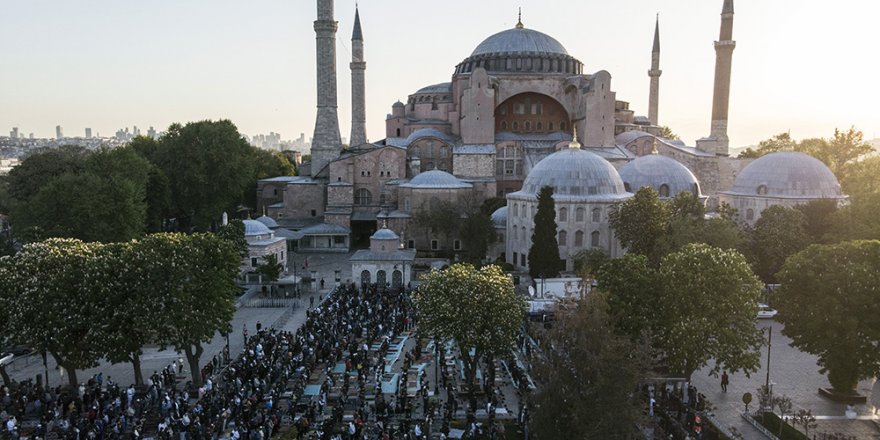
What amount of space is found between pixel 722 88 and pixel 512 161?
1987cm

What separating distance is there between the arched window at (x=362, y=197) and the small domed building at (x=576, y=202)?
1559 centimetres

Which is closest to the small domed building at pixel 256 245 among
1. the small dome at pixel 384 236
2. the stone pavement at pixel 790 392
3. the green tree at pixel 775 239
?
the small dome at pixel 384 236

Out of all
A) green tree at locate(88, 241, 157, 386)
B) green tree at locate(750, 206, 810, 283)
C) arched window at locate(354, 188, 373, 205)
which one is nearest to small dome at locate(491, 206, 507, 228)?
arched window at locate(354, 188, 373, 205)

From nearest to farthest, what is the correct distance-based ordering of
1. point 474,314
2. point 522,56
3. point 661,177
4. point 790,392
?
point 474,314 → point 790,392 → point 661,177 → point 522,56

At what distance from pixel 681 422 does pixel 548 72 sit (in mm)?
44931

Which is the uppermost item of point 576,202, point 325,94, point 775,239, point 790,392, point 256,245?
point 325,94

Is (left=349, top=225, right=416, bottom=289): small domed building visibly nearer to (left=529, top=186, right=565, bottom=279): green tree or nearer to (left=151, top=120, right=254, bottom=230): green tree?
(left=529, top=186, right=565, bottom=279): green tree

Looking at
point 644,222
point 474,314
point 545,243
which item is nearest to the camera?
point 474,314

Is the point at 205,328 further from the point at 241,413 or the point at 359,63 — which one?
the point at 359,63

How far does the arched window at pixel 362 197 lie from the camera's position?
50438 mm

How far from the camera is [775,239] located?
30531 mm

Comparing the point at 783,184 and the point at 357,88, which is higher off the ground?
the point at 357,88

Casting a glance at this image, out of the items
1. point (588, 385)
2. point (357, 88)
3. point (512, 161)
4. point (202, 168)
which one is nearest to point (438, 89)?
point (357, 88)

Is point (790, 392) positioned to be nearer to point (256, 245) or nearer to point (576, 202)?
point (576, 202)
